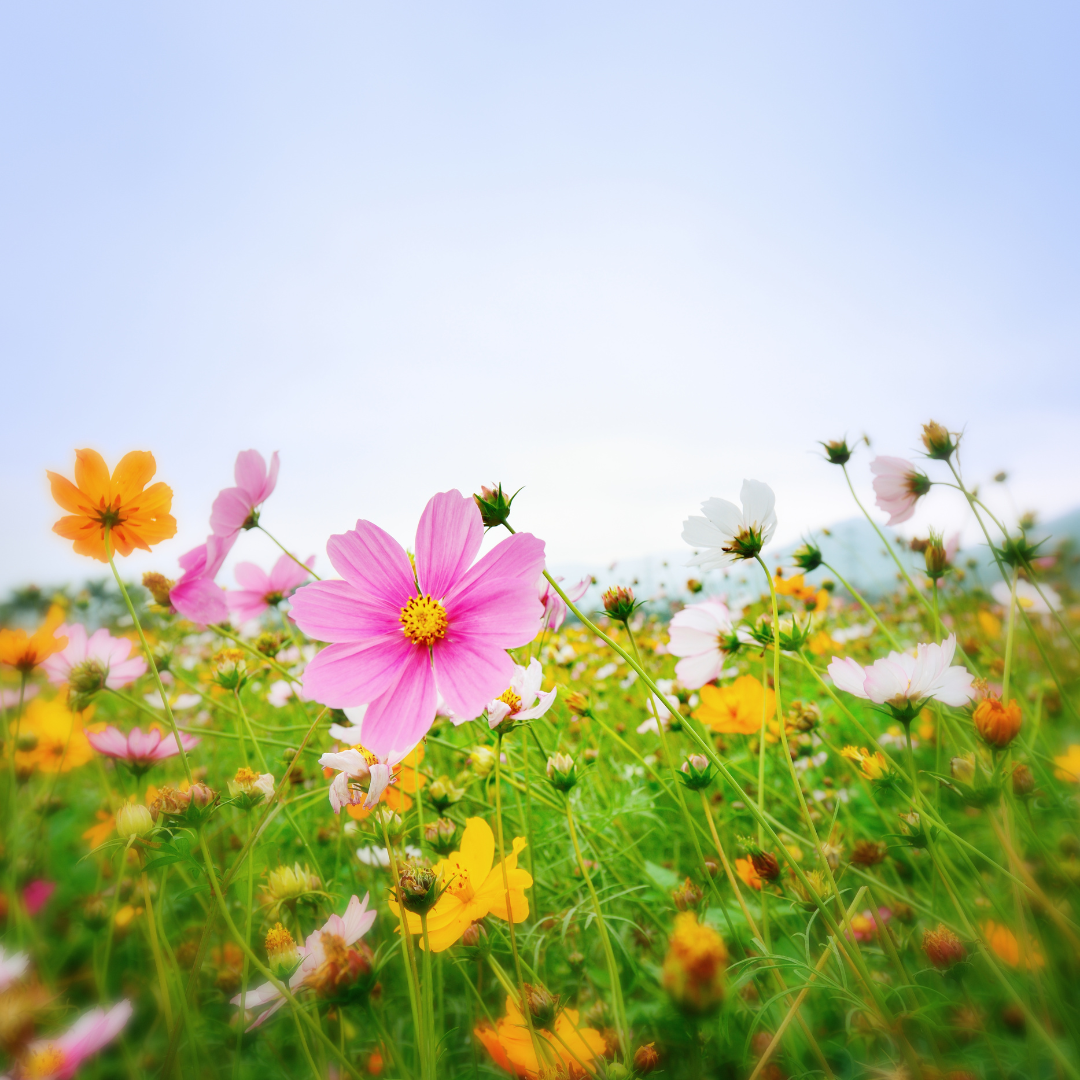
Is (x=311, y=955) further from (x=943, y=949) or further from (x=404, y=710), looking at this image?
(x=943, y=949)

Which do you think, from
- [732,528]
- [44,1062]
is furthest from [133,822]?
[732,528]

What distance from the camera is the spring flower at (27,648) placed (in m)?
0.73

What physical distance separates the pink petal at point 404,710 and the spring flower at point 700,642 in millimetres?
364

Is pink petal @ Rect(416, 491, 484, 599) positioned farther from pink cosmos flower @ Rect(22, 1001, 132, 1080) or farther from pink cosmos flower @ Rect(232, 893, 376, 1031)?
pink cosmos flower @ Rect(22, 1001, 132, 1080)

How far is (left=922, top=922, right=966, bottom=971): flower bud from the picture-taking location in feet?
1.52

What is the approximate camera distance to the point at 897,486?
2.42 feet

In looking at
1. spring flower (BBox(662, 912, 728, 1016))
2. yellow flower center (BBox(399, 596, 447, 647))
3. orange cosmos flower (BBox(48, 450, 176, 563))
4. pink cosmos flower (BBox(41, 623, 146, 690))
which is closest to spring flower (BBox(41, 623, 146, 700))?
pink cosmos flower (BBox(41, 623, 146, 690))

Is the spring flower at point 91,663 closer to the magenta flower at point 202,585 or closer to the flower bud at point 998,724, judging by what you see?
the magenta flower at point 202,585

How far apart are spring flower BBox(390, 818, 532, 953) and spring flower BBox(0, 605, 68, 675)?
54cm

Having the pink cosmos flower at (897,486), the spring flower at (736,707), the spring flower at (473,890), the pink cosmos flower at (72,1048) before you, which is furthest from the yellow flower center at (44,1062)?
the pink cosmos flower at (897,486)

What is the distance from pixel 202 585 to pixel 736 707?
2.29ft

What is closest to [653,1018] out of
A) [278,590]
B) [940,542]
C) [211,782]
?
[940,542]

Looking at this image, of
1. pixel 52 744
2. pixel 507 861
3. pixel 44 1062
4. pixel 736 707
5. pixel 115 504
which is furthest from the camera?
pixel 52 744

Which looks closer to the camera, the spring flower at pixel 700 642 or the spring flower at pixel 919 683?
the spring flower at pixel 919 683
